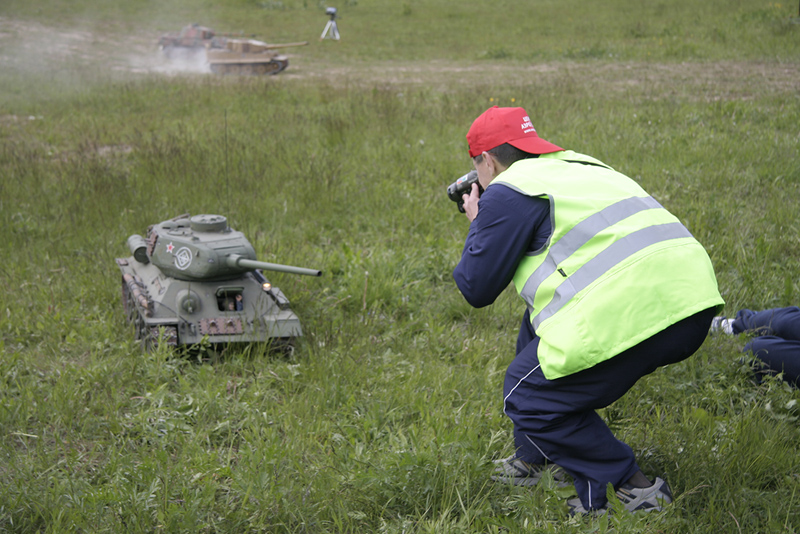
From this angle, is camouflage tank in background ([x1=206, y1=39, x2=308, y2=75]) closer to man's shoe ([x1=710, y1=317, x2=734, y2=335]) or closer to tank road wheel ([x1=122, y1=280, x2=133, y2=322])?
tank road wheel ([x1=122, y1=280, x2=133, y2=322])

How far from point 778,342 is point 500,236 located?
2087mm

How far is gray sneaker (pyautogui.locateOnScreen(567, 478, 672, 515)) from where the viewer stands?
8.44ft

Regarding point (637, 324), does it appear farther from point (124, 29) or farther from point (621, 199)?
point (124, 29)

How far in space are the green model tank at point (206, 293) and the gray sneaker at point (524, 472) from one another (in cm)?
159

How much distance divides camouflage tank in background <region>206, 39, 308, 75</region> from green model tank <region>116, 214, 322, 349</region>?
13861 millimetres

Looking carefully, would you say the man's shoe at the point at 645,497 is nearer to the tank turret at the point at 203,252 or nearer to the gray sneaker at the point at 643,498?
the gray sneaker at the point at 643,498

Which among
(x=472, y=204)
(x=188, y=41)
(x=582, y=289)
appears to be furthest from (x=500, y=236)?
(x=188, y=41)

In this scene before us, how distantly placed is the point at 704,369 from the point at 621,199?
5.68ft

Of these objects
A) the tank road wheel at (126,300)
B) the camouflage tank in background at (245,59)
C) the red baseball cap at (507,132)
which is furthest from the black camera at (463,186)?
the camouflage tank in background at (245,59)

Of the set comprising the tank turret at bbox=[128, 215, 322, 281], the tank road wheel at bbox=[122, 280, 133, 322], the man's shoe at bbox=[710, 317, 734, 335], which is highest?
the tank turret at bbox=[128, 215, 322, 281]

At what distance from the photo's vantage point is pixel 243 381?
3.80 m

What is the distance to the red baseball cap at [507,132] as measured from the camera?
279 centimetres

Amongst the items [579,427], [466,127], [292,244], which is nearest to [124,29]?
[466,127]

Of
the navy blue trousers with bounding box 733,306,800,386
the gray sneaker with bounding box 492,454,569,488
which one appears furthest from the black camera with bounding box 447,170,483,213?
the navy blue trousers with bounding box 733,306,800,386
